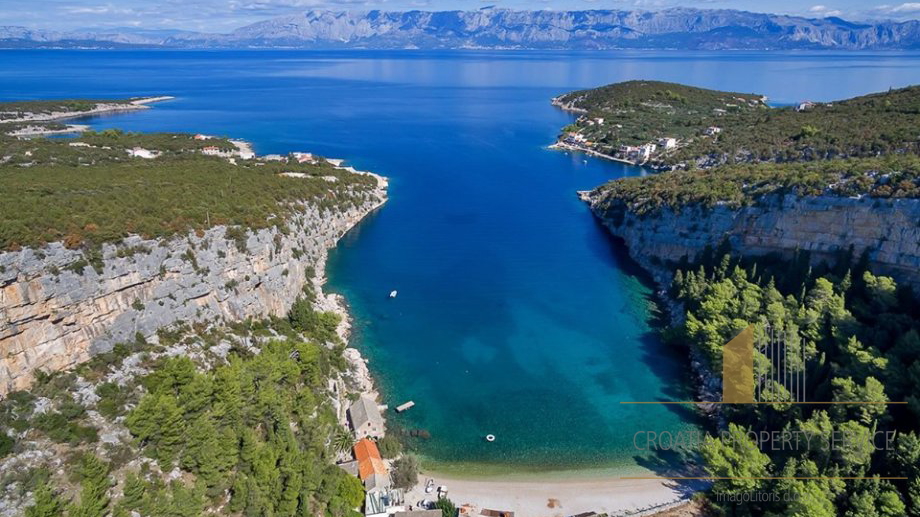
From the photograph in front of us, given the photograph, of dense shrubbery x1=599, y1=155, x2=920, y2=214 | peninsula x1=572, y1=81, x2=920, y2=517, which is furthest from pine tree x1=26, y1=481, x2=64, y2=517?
dense shrubbery x1=599, y1=155, x2=920, y2=214

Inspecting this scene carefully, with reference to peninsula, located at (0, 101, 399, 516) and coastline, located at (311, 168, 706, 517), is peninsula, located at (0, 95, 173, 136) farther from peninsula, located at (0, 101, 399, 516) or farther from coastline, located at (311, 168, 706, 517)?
coastline, located at (311, 168, 706, 517)

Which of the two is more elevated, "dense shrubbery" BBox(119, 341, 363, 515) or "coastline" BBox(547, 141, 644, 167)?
"coastline" BBox(547, 141, 644, 167)

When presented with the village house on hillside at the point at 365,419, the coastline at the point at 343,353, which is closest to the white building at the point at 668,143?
the coastline at the point at 343,353

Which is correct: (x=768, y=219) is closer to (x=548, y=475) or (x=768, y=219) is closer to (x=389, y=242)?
(x=548, y=475)

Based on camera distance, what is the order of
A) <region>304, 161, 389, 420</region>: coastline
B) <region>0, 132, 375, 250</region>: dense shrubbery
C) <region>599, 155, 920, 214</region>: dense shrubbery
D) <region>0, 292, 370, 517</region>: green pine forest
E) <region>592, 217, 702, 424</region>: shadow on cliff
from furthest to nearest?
<region>599, 155, 920, 214</region>: dense shrubbery
<region>592, 217, 702, 424</region>: shadow on cliff
<region>304, 161, 389, 420</region>: coastline
<region>0, 132, 375, 250</region>: dense shrubbery
<region>0, 292, 370, 517</region>: green pine forest

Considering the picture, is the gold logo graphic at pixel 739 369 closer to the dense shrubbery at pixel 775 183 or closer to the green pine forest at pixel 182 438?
the dense shrubbery at pixel 775 183

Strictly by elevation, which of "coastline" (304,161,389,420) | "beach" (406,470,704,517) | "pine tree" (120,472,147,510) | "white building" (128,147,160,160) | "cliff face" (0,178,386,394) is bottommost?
"beach" (406,470,704,517)

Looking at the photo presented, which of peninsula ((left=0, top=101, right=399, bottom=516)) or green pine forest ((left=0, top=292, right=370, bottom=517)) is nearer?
green pine forest ((left=0, top=292, right=370, bottom=517))

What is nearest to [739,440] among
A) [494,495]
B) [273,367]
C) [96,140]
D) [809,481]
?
[809,481]

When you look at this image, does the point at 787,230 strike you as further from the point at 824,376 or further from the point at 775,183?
the point at 824,376
